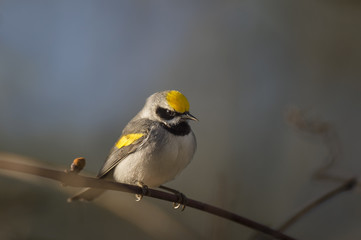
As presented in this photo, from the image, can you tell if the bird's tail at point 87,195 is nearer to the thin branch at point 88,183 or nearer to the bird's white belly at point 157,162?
the bird's white belly at point 157,162

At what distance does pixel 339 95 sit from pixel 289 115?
4124mm

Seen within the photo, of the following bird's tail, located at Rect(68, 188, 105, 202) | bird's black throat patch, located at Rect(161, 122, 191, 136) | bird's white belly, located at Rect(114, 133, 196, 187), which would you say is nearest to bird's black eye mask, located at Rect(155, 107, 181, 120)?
bird's black throat patch, located at Rect(161, 122, 191, 136)

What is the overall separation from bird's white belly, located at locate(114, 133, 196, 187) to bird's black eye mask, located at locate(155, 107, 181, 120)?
0.27 m

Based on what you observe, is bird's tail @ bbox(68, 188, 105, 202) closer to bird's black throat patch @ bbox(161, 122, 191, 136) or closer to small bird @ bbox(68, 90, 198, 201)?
small bird @ bbox(68, 90, 198, 201)

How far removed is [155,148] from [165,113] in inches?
19.8

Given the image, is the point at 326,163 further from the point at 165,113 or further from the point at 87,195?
the point at 87,195

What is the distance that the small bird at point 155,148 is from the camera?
3.74m

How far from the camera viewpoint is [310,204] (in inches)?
105

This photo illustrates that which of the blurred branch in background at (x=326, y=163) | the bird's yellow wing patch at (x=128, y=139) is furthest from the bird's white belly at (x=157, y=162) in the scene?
the blurred branch in background at (x=326, y=163)

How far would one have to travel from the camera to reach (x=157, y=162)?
3711 millimetres

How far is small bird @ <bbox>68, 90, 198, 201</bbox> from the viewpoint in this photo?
3.74 meters

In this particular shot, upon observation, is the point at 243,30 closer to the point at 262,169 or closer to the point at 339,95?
the point at 339,95

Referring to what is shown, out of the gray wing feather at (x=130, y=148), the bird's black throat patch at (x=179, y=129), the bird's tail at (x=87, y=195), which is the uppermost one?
the bird's black throat patch at (x=179, y=129)

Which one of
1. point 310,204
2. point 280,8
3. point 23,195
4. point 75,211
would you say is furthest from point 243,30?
point 310,204
